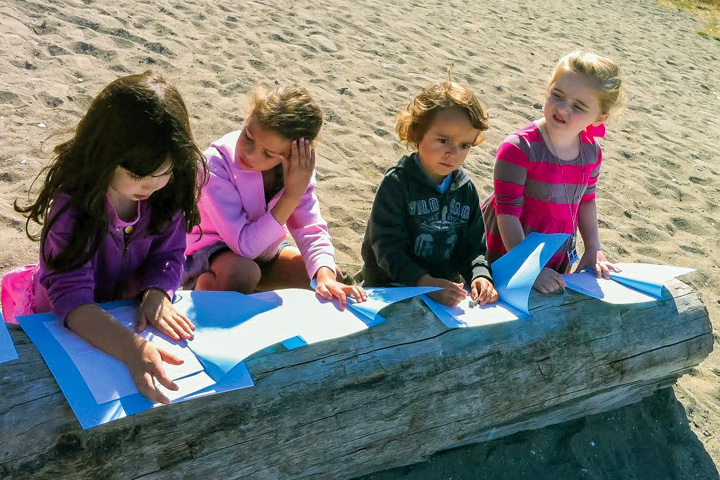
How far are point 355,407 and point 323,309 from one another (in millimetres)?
370

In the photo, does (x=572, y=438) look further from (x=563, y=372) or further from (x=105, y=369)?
(x=105, y=369)

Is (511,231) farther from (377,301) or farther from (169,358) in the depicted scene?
(169,358)

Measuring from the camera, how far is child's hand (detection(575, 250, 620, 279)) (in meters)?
3.00

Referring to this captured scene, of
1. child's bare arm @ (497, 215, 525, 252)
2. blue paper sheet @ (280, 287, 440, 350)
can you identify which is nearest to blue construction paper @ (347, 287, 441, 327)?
blue paper sheet @ (280, 287, 440, 350)

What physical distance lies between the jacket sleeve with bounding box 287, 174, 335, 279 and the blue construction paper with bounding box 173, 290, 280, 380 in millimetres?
479

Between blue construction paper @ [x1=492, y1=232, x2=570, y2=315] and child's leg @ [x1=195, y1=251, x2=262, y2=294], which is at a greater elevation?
blue construction paper @ [x1=492, y1=232, x2=570, y2=315]

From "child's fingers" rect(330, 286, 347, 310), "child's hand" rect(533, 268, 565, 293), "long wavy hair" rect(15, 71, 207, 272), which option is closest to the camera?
"long wavy hair" rect(15, 71, 207, 272)

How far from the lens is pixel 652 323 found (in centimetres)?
282

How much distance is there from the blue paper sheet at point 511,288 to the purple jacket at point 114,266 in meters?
0.87

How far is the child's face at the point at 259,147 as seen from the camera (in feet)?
8.46

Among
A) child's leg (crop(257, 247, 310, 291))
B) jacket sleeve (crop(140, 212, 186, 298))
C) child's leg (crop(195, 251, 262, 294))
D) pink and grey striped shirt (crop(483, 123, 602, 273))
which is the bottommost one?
child's leg (crop(257, 247, 310, 291))

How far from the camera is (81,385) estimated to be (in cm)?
183

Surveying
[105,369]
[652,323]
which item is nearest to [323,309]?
[105,369]

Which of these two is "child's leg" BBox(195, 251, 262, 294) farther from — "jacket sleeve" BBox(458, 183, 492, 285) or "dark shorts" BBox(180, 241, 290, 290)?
"jacket sleeve" BBox(458, 183, 492, 285)
